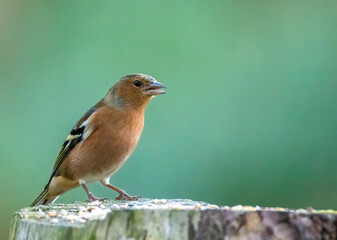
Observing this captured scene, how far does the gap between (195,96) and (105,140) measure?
5.83 feet

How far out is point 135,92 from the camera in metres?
5.65

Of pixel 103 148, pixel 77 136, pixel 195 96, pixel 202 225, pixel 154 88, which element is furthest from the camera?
pixel 195 96

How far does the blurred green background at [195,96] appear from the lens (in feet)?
20.7

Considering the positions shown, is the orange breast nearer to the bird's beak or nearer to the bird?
the bird

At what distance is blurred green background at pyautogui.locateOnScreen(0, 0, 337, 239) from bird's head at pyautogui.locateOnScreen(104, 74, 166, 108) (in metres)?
0.78

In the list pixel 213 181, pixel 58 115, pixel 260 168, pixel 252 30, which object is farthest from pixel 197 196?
pixel 252 30

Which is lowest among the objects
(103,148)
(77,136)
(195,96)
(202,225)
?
(202,225)

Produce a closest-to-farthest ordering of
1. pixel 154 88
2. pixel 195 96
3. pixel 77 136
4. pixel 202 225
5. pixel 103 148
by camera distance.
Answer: pixel 202 225, pixel 103 148, pixel 77 136, pixel 154 88, pixel 195 96

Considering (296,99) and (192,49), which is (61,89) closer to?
(192,49)

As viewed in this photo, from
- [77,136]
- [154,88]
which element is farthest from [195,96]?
[77,136]

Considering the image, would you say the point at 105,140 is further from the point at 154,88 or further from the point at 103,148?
the point at 154,88

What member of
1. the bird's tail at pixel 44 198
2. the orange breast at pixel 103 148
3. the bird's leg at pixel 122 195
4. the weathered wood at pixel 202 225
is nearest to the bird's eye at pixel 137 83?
the orange breast at pixel 103 148

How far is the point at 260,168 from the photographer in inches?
248

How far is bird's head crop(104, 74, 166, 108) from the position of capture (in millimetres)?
5605
